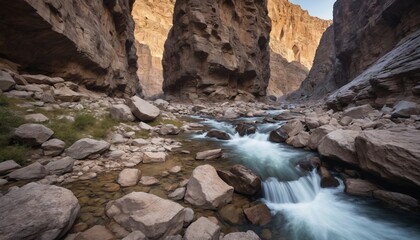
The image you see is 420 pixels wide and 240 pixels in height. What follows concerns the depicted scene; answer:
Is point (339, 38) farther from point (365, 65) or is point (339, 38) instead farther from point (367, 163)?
point (367, 163)

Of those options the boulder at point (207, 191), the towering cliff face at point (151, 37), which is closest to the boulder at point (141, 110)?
the boulder at point (207, 191)

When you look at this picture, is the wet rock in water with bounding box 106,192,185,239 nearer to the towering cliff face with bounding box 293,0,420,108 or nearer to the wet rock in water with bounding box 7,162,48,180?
the wet rock in water with bounding box 7,162,48,180

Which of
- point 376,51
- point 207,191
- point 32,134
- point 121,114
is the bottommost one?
point 207,191

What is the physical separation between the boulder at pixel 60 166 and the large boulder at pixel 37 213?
3.98 ft

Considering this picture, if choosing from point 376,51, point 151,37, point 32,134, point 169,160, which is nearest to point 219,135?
point 169,160

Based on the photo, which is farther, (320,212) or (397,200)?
(320,212)

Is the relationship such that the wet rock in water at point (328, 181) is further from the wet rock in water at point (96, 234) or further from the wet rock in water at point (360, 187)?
the wet rock in water at point (96, 234)

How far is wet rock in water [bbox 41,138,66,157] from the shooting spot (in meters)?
3.73

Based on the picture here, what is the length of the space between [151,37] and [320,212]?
66723mm

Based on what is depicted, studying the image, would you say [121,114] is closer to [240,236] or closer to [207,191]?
[207,191]

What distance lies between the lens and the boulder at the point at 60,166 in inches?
130

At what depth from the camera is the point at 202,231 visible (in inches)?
84.4

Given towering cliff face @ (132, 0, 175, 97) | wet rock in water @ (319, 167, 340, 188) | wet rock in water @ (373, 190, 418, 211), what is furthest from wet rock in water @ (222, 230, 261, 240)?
towering cliff face @ (132, 0, 175, 97)

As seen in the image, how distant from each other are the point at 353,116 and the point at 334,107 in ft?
12.2
